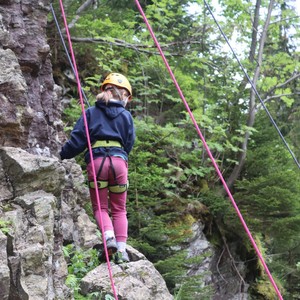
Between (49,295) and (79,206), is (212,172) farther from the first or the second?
(49,295)

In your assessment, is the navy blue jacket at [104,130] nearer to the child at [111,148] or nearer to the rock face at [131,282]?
the child at [111,148]

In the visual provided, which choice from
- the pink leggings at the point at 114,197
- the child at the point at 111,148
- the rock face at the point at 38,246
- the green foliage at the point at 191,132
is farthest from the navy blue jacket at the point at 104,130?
the green foliage at the point at 191,132

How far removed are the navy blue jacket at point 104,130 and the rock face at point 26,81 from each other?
461 millimetres

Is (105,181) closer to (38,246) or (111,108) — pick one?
(111,108)

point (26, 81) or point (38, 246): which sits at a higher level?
point (26, 81)

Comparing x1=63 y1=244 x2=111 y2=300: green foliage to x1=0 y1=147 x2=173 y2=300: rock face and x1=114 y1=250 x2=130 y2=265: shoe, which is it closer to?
x1=0 y1=147 x2=173 y2=300: rock face

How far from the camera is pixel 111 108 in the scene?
202 inches

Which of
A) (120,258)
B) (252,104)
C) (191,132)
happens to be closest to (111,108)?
(120,258)

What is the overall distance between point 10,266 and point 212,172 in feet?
24.6

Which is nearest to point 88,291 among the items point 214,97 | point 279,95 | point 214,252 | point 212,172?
point 214,252

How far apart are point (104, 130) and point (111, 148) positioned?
7.9 inches

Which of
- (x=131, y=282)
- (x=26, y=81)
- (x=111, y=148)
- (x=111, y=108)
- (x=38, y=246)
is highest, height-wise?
(x=26, y=81)

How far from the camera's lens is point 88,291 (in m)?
4.77

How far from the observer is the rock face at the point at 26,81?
189 inches
